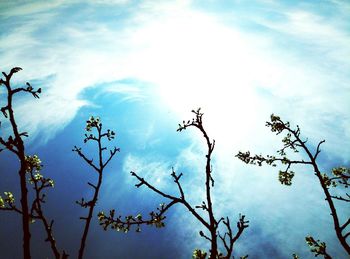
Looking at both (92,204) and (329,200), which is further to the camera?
(329,200)

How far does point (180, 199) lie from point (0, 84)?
4453 mm

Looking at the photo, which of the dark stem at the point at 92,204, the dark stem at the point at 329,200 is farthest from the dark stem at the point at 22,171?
the dark stem at the point at 329,200

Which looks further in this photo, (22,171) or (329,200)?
(329,200)

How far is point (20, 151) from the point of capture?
225 inches

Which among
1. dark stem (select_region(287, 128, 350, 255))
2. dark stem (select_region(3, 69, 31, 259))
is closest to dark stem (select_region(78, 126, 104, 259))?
dark stem (select_region(3, 69, 31, 259))

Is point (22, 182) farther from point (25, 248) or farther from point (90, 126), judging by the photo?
point (90, 126)

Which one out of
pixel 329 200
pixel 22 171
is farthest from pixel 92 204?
pixel 329 200

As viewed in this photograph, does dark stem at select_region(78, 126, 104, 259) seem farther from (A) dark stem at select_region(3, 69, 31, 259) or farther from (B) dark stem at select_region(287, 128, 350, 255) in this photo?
(B) dark stem at select_region(287, 128, 350, 255)

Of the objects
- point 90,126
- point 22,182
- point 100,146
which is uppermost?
point 90,126

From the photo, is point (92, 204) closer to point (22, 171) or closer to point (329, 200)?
point (22, 171)

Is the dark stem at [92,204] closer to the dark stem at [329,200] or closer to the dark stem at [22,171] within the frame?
the dark stem at [22,171]

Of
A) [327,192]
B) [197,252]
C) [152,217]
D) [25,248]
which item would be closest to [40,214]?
[25,248]

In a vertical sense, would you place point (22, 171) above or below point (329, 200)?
below

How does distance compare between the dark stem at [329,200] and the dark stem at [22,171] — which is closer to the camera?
the dark stem at [22,171]
